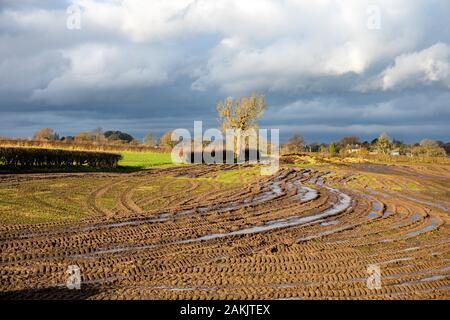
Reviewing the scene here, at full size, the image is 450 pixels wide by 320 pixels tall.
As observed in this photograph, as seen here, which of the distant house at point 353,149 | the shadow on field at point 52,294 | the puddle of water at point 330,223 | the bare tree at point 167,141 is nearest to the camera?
the shadow on field at point 52,294

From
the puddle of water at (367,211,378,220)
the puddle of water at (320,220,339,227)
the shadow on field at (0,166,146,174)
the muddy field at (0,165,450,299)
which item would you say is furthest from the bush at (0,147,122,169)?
the puddle of water at (367,211,378,220)

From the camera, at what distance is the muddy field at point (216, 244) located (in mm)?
8602

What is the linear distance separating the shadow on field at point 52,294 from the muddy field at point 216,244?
0.06ft

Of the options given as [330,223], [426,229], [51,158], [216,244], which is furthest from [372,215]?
[51,158]

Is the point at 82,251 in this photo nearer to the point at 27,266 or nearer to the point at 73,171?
the point at 27,266

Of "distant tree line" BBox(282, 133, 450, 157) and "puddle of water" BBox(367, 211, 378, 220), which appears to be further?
"distant tree line" BBox(282, 133, 450, 157)

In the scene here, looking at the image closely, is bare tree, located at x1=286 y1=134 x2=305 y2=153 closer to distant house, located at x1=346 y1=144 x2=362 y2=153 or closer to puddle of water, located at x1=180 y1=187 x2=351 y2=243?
distant house, located at x1=346 y1=144 x2=362 y2=153

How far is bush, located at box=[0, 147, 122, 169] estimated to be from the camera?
3177 cm

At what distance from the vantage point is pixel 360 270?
1000cm

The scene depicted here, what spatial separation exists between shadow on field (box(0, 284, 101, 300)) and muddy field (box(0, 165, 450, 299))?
0.02 meters

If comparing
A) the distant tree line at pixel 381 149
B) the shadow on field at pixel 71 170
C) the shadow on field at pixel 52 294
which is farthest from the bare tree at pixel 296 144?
the shadow on field at pixel 52 294

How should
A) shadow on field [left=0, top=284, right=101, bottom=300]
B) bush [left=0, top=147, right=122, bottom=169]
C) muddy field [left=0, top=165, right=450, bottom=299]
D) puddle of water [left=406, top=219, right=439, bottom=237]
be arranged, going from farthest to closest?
bush [left=0, top=147, right=122, bottom=169] → puddle of water [left=406, top=219, right=439, bottom=237] → muddy field [left=0, top=165, right=450, bottom=299] → shadow on field [left=0, top=284, right=101, bottom=300]

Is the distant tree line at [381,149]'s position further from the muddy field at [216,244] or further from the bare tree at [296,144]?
the muddy field at [216,244]
